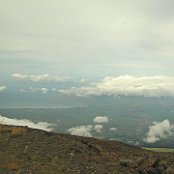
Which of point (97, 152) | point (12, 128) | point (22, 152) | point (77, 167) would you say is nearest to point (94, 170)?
point (77, 167)

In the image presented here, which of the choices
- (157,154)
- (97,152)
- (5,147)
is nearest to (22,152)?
(5,147)

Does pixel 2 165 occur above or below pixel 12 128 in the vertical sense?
below

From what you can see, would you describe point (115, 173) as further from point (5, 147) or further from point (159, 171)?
point (5, 147)

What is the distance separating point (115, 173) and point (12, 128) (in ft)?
43.8

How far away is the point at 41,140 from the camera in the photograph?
4025 cm

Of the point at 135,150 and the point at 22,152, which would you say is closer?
the point at 22,152

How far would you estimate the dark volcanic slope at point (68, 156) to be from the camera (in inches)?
1380

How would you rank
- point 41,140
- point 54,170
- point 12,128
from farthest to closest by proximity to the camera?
point 12,128 → point 41,140 → point 54,170

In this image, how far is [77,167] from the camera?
115ft

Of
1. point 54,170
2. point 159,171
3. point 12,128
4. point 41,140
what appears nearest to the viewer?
point 54,170

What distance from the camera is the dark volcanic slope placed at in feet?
115

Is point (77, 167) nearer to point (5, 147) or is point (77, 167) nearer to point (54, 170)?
point (54, 170)

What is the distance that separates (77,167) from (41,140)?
255 inches

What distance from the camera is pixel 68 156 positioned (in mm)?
37156
